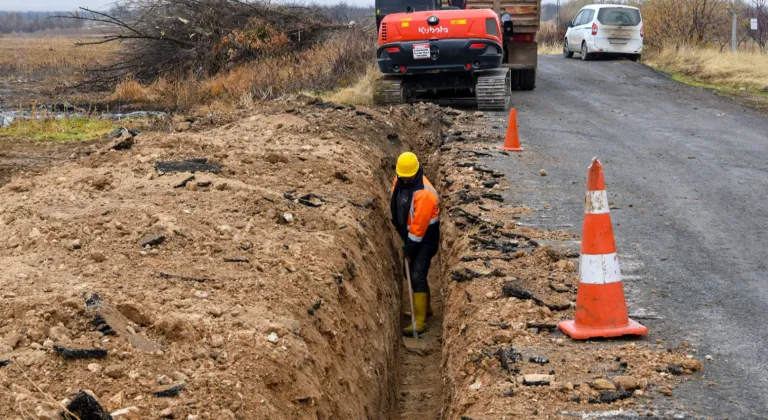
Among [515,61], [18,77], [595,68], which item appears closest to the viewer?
[515,61]

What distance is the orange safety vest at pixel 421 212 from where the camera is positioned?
28.2ft

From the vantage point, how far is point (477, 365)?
527cm

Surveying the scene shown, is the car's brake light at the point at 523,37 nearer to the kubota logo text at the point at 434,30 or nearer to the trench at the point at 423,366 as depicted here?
the kubota logo text at the point at 434,30

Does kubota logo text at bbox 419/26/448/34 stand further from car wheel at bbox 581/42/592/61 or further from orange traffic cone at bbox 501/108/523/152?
car wheel at bbox 581/42/592/61

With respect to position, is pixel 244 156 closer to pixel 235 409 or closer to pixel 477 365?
pixel 477 365

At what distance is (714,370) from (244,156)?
5725 mm

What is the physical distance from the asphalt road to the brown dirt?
27cm

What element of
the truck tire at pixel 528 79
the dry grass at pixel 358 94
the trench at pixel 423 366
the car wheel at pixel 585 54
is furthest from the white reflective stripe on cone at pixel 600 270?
the car wheel at pixel 585 54

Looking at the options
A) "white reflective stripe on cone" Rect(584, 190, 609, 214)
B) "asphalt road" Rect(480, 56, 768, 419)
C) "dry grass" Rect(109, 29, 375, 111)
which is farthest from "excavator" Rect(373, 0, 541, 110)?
"white reflective stripe on cone" Rect(584, 190, 609, 214)

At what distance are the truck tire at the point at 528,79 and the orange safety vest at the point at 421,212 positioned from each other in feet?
35.2

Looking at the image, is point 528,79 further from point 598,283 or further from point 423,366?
point 598,283

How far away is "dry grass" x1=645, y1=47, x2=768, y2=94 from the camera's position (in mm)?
19828

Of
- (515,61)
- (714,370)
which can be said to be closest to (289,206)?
(714,370)

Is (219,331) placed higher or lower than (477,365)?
higher
